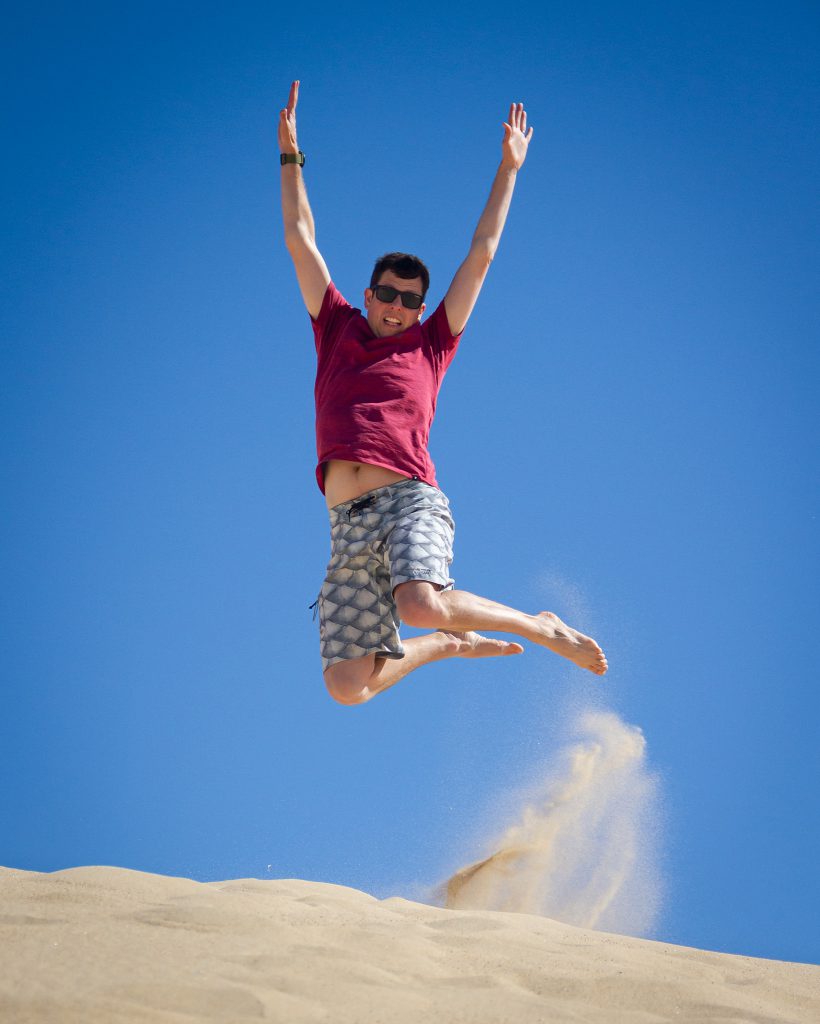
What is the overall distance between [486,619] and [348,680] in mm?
681

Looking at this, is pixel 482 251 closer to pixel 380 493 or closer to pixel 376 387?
pixel 376 387

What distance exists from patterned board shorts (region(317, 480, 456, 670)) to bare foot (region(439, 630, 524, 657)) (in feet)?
1.83

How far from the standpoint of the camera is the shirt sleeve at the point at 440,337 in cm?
518

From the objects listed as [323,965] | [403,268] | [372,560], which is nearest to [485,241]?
[403,268]

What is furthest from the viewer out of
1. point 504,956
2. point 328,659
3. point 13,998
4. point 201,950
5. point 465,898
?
point 465,898

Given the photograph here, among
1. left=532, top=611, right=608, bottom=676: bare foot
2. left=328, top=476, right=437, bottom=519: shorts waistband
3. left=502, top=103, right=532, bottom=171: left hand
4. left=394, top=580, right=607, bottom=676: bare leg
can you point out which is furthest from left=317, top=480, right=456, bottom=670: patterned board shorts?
left=502, top=103, right=532, bottom=171: left hand

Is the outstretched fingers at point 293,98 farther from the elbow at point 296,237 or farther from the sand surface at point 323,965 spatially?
the sand surface at point 323,965

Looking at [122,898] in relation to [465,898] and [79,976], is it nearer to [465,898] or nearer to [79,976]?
[79,976]

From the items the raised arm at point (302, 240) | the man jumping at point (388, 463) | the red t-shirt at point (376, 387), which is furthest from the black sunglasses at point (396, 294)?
the raised arm at point (302, 240)

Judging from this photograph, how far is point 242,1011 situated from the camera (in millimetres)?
2682

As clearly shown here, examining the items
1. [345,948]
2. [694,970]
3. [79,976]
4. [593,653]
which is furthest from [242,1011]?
[593,653]

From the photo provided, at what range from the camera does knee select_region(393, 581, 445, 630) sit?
4.46 meters

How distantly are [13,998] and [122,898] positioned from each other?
46.3 inches

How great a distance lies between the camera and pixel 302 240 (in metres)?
5.22
